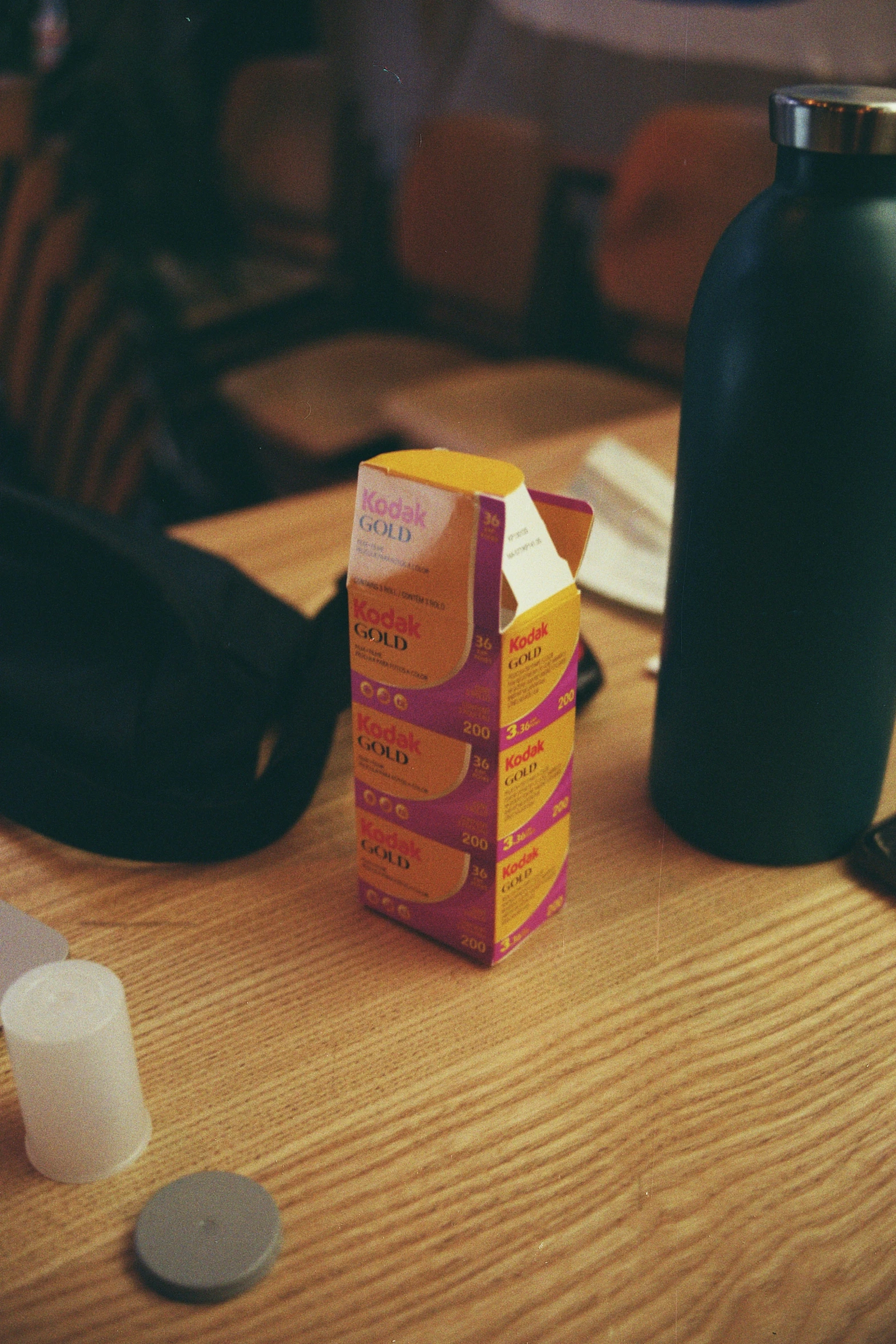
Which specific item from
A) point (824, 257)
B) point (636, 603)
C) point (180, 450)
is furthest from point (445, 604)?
point (180, 450)

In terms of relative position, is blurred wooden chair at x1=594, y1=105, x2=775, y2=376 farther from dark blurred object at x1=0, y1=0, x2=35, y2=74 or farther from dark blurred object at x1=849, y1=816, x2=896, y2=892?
dark blurred object at x1=0, y1=0, x2=35, y2=74

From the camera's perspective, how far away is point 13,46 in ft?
8.18

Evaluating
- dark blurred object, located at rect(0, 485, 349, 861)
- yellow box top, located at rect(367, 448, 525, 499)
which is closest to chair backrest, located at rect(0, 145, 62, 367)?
dark blurred object, located at rect(0, 485, 349, 861)

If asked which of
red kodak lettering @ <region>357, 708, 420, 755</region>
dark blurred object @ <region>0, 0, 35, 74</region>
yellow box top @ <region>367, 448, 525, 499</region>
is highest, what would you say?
dark blurred object @ <region>0, 0, 35, 74</region>

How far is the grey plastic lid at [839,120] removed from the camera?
433mm

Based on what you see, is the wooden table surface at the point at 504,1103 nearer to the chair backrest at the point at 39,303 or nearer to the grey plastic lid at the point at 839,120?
the grey plastic lid at the point at 839,120

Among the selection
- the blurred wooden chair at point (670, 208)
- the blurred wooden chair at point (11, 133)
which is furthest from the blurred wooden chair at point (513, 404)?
the blurred wooden chair at point (11, 133)

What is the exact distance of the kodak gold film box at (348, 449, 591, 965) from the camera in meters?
0.44

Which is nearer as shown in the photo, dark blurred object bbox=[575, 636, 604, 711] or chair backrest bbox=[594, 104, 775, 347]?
dark blurred object bbox=[575, 636, 604, 711]

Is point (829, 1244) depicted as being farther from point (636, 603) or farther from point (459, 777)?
point (636, 603)

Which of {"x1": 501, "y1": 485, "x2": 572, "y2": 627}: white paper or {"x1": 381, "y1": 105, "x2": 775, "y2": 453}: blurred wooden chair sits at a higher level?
{"x1": 501, "y1": 485, "x2": 572, "y2": 627}: white paper

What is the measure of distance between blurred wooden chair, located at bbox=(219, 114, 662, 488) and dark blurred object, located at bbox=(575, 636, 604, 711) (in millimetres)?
1212

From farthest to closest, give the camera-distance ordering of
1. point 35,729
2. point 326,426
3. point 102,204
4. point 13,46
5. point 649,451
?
point 102,204 → point 13,46 → point 326,426 → point 649,451 → point 35,729

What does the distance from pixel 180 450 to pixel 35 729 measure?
1.74 metres
